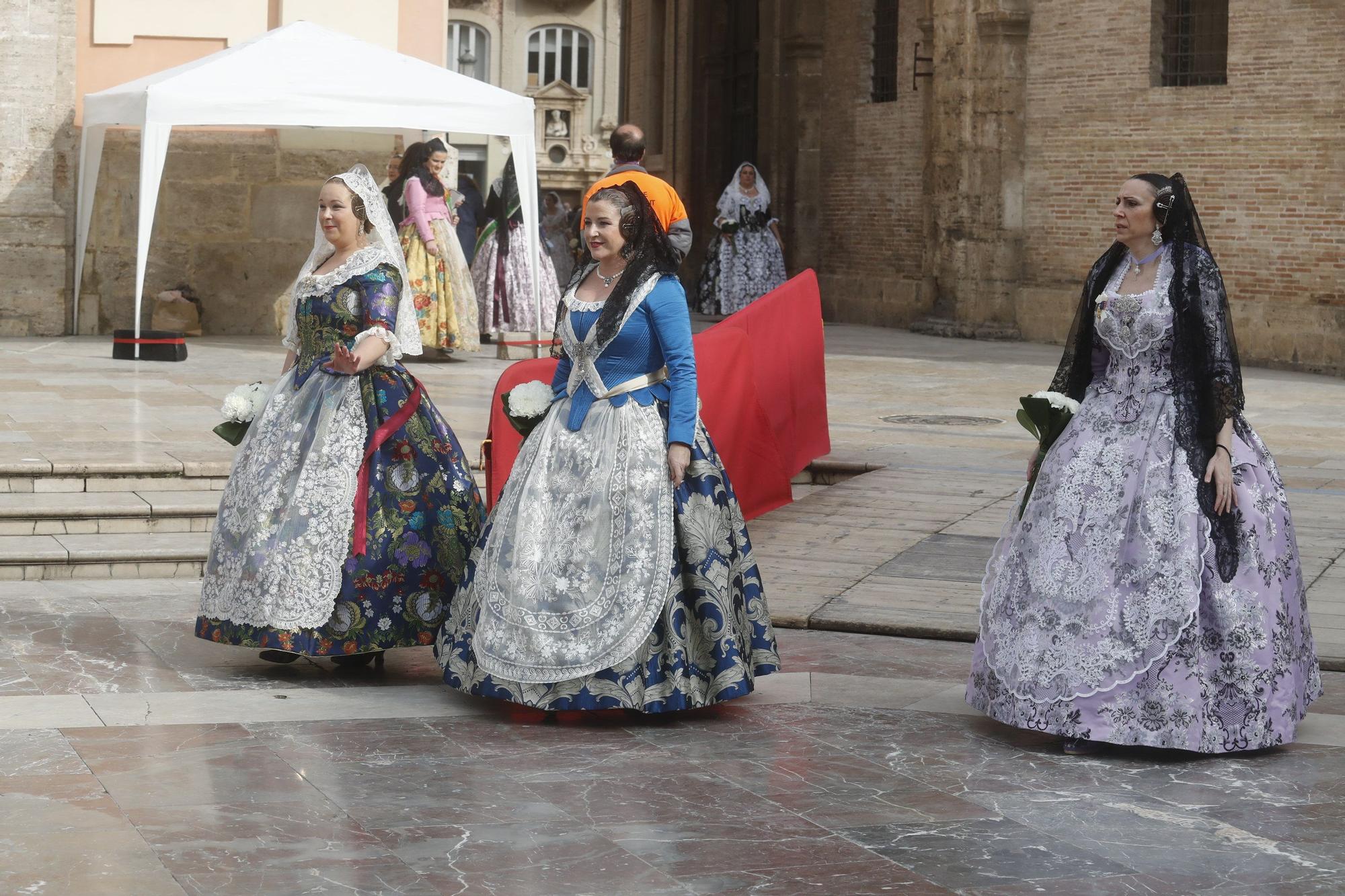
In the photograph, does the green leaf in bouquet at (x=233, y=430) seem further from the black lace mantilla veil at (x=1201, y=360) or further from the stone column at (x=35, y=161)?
the stone column at (x=35, y=161)

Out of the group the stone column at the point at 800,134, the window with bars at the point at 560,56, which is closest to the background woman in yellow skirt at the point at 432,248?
the stone column at the point at 800,134

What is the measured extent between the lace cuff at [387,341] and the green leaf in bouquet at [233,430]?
529 millimetres

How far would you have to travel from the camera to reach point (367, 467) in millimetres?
6188

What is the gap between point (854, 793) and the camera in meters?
5.02

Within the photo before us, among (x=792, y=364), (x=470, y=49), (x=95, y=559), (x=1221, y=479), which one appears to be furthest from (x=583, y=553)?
(x=470, y=49)

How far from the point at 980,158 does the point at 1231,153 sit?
136 inches

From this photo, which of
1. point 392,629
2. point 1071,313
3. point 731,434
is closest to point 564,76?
point 1071,313

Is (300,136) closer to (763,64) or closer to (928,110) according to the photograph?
(928,110)

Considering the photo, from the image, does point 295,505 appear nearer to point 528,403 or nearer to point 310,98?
point 528,403

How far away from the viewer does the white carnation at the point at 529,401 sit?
19.6 ft

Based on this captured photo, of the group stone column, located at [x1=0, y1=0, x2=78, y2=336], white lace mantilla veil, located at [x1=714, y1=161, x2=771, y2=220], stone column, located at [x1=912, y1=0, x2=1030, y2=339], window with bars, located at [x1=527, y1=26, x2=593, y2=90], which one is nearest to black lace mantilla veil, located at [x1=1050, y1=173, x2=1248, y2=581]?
stone column, located at [x1=0, y1=0, x2=78, y2=336]

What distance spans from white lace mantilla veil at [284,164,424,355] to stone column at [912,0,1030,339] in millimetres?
15005

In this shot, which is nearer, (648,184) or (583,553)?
(583,553)

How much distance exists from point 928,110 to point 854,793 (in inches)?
721
